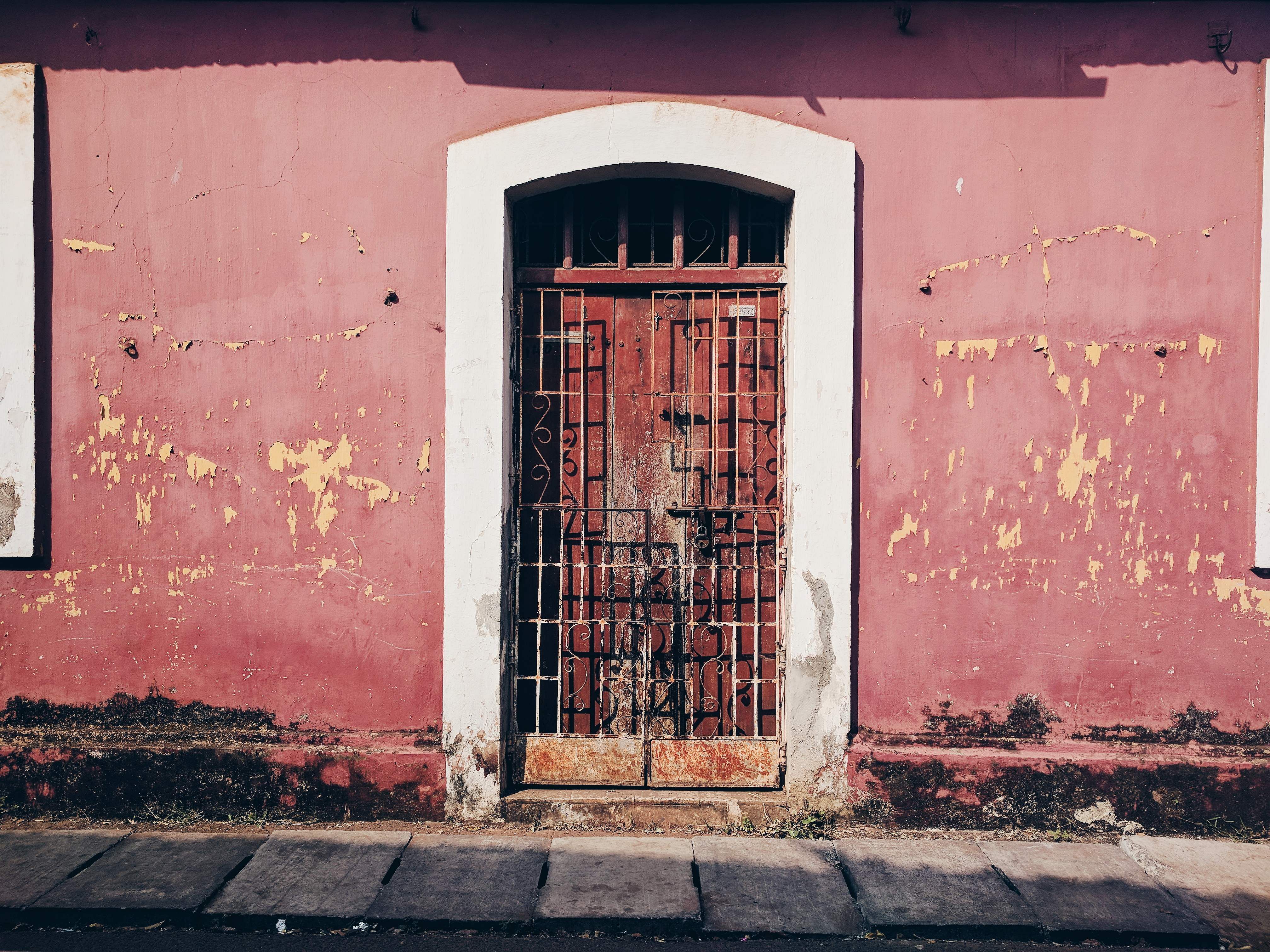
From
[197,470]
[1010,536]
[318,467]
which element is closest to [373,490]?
[318,467]

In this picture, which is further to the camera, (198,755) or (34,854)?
(198,755)

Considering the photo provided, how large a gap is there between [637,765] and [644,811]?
233 millimetres

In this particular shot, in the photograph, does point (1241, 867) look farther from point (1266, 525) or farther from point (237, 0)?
point (237, 0)

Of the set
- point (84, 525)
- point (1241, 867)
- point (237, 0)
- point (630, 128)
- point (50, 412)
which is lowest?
point (1241, 867)

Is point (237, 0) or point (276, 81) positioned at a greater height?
point (237, 0)

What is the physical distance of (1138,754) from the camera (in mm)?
3887

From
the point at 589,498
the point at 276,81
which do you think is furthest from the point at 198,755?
the point at 276,81

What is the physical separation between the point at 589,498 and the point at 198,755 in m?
2.22

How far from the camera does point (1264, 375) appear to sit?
3.86 meters

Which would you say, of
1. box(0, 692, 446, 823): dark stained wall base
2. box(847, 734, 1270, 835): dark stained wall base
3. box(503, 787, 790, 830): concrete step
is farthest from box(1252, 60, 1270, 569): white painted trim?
box(0, 692, 446, 823): dark stained wall base

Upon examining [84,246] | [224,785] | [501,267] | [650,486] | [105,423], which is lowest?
[224,785]

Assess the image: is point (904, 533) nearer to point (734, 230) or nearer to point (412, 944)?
point (734, 230)

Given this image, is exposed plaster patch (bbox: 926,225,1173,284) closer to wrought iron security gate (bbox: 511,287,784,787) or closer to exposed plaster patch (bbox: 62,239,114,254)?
wrought iron security gate (bbox: 511,287,784,787)

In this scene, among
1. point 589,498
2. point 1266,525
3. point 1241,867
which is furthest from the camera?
point 589,498
